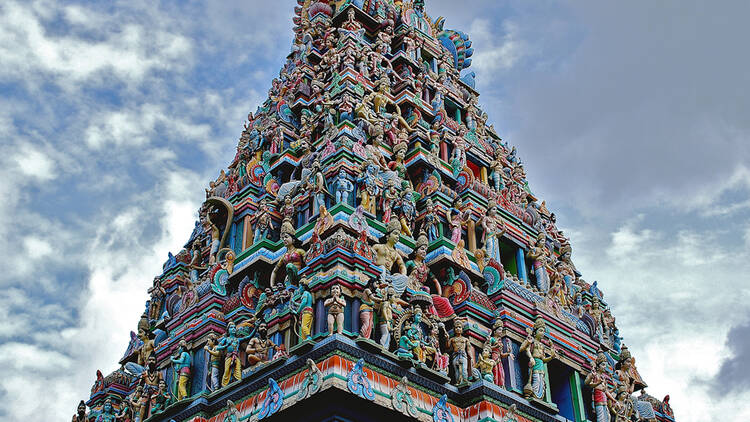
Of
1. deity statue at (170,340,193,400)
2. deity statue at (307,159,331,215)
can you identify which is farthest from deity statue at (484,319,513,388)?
deity statue at (170,340,193,400)

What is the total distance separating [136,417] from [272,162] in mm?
9060

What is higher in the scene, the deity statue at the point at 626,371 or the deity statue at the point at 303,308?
the deity statue at the point at 626,371

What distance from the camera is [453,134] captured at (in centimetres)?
3022

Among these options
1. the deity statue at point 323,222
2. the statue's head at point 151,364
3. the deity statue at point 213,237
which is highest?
the deity statue at point 213,237

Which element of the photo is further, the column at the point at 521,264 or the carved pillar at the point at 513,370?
the column at the point at 521,264

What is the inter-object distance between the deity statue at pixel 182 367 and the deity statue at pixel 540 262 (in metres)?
11.0

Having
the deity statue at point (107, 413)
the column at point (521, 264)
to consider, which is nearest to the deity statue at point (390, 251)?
the column at point (521, 264)

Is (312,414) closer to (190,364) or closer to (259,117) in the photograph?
(190,364)

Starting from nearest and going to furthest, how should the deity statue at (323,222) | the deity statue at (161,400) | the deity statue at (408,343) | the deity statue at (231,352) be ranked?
the deity statue at (408,343)
the deity statue at (231,352)
the deity statue at (323,222)
the deity statue at (161,400)

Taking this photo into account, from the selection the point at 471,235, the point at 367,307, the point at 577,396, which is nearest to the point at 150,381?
the point at 367,307

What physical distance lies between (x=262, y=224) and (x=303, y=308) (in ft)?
16.2

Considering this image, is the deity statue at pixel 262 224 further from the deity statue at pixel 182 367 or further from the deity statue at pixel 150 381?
the deity statue at pixel 150 381

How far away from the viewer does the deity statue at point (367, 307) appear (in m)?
20.2

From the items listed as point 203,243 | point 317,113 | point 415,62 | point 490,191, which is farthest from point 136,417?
point 415,62
